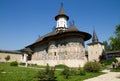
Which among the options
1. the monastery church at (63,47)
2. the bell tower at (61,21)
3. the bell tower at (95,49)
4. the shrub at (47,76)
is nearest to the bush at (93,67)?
the shrub at (47,76)

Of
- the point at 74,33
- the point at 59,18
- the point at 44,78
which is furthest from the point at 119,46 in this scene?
the point at 44,78

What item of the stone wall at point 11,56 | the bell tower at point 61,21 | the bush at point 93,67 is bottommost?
the bush at point 93,67

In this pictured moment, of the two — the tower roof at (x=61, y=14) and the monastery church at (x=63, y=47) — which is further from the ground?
the tower roof at (x=61, y=14)

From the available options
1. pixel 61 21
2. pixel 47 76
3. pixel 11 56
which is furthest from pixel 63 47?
pixel 11 56

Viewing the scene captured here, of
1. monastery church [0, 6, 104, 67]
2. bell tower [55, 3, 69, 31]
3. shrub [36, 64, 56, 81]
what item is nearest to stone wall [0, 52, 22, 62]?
monastery church [0, 6, 104, 67]

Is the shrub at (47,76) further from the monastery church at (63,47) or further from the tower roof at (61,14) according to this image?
the tower roof at (61,14)

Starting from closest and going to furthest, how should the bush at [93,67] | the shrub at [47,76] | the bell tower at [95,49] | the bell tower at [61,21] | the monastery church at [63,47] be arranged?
the shrub at [47,76] → the bush at [93,67] → the monastery church at [63,47] → the bell tower at [61,21] → the bell tower at [95,49]

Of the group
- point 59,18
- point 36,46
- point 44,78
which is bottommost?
point 44,78

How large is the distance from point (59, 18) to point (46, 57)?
40.8 ft

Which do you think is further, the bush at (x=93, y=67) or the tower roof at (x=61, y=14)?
the tower roof at (x=61, y=14)

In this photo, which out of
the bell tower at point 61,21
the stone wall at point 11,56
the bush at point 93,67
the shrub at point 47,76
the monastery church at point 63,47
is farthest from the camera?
the stone wall at point 11,56

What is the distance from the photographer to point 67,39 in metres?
28.1

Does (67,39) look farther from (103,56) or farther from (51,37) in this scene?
(103,56)

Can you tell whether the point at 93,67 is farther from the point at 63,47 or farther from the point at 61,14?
the point at 61,14
